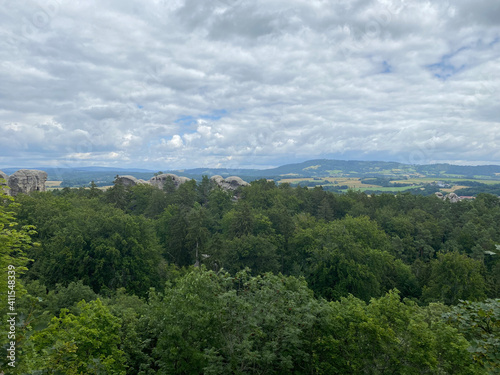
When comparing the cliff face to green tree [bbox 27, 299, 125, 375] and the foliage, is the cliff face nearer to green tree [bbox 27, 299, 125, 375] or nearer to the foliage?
green tree [bbox 27, 299, 125, 375]

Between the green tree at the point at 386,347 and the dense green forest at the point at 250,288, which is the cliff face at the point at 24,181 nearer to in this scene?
the dense green forest at the point at 250,288

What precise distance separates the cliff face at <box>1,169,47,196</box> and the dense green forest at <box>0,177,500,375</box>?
12740 mm

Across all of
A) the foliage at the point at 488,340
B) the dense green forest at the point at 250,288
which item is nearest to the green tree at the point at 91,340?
the dense green forest at the point at 250,288

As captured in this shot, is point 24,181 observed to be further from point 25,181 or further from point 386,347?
point 386,347

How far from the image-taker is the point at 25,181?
72375 mm

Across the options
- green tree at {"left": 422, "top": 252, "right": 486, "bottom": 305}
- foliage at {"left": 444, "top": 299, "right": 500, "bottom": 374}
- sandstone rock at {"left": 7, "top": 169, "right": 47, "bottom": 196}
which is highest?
sandstone rock at {"left": 7, "top": 169, "right": 47, "bottom": 196}

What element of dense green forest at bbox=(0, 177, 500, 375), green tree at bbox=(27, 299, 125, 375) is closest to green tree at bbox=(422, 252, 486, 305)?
dense green forest at bbox=(0, 177, 500, 375)

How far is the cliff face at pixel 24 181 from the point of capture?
230 ft

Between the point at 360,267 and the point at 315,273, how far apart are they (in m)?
4.87

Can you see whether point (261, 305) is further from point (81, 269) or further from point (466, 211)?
point (466, 211)

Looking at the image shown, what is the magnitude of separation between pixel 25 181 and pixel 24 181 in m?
0.26

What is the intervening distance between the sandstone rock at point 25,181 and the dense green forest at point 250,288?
12712mm

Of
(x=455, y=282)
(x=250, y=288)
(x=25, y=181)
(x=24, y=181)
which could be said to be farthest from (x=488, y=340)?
(x=25, y=181)

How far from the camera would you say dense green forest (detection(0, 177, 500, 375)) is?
1178 cm
